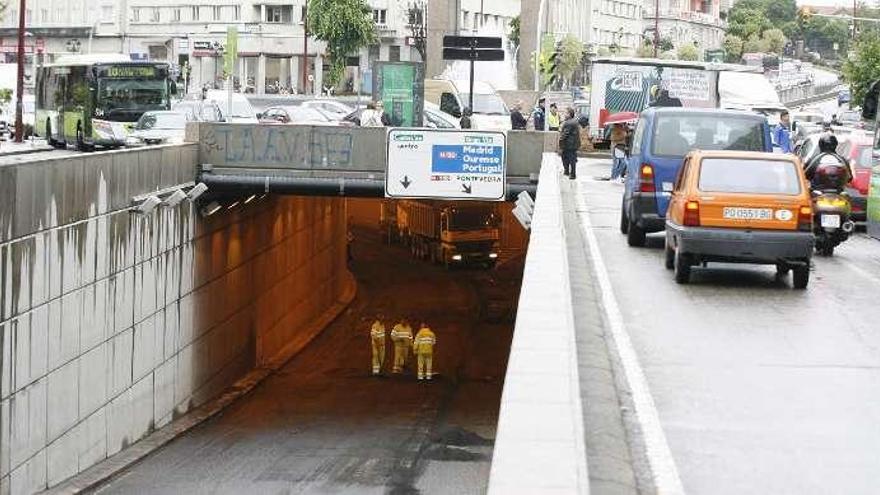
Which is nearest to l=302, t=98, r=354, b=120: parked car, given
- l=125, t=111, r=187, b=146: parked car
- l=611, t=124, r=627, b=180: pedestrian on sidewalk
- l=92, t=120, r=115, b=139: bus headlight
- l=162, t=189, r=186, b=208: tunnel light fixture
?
l=92, t=120, r=115, b=139: bus headlight

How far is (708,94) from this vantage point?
165ft

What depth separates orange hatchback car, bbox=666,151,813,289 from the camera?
57.2ft

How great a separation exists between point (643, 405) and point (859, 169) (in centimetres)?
1976

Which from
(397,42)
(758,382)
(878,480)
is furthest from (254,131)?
(397,42)


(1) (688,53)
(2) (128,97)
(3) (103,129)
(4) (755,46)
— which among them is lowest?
(3) (103,129)

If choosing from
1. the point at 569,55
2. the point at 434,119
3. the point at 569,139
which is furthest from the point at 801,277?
the point at 569,55

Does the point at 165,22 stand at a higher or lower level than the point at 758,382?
higher

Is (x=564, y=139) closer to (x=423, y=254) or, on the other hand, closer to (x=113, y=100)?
(x=113, y=100)

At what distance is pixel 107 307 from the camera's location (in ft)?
86.1

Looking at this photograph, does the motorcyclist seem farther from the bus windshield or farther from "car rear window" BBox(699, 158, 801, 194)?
the bus windshield

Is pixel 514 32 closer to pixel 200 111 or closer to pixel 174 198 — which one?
pixel 200 111

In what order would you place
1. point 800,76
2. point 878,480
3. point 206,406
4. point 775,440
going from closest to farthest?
point 878,480 → point 775,440 → point 206,406 → point 800,76

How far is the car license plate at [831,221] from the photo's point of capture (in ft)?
72.0

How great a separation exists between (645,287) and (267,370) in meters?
24.5
